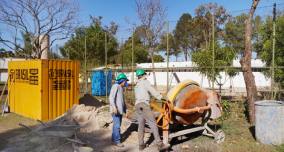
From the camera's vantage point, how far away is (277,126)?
7188 mm

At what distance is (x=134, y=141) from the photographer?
791 centimetres

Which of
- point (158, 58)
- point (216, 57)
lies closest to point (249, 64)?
point (216, 57)

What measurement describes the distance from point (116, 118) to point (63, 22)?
21.5 metres

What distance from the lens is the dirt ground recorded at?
7.28m

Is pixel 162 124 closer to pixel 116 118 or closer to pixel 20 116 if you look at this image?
pixel 116 118

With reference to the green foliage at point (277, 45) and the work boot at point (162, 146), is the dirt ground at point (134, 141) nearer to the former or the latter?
the work boot at point (162, 146)

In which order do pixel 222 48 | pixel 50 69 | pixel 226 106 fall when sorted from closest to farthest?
pixel 226 106
pixel 50 69
pixel 222 48

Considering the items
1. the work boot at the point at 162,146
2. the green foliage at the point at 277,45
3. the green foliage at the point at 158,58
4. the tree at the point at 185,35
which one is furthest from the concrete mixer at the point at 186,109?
the tree at the point at 185,35

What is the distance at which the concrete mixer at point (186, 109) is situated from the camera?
279 inches

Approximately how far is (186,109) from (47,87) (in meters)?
6.38

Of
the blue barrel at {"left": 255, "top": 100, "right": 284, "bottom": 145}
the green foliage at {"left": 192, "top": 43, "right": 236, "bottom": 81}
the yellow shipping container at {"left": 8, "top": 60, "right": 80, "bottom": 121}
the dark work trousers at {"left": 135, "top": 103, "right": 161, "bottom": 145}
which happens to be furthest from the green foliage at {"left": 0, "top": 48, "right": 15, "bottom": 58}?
the blue barrel at {"left": 255, "top": 100, "right": 284, "bottom": 145}

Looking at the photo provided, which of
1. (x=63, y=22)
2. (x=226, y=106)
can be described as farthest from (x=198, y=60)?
(x=63, y=22)

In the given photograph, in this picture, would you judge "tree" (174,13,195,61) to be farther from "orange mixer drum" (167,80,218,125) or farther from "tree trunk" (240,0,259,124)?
"orange mixer drum" (167,80,218,125)

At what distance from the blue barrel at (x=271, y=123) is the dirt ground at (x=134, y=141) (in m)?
0.19
